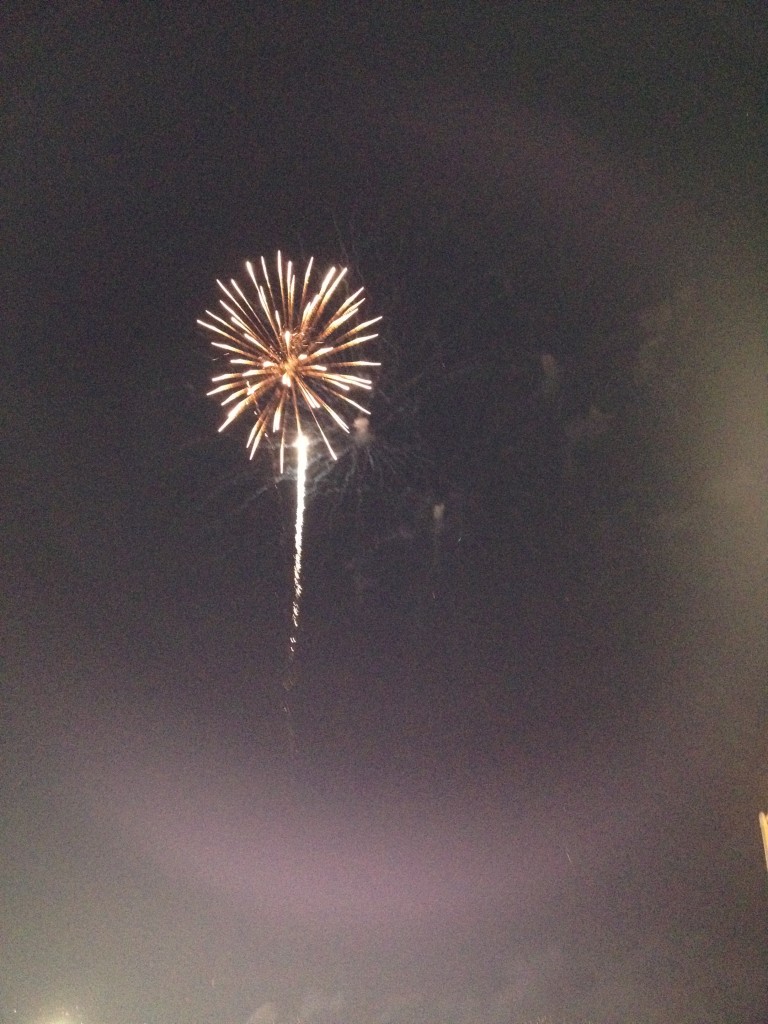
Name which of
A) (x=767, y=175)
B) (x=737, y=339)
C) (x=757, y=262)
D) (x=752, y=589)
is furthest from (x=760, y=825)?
(x=767, y=175)

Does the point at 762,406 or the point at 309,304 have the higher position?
the point at 309,304

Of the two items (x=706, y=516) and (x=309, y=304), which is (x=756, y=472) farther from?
(x=309, y=304)

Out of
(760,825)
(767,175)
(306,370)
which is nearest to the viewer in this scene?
(767,175)

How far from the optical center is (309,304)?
332 inches

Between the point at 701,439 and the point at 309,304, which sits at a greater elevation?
the point at 309,304

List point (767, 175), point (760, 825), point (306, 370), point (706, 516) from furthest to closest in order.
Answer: point (760, 825) → point (706, 516) → point (306, 370) → point (767, 175)

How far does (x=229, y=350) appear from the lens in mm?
8797

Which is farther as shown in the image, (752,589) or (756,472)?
(752,589)

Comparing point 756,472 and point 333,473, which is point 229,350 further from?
point 756,472

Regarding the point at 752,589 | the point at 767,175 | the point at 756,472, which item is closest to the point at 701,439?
the point at 756,472

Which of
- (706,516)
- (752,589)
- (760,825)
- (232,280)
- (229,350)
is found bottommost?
(760,825)

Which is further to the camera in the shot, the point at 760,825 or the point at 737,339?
the point at 760,825

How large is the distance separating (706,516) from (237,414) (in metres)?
5.10

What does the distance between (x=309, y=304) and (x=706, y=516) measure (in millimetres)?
4730
